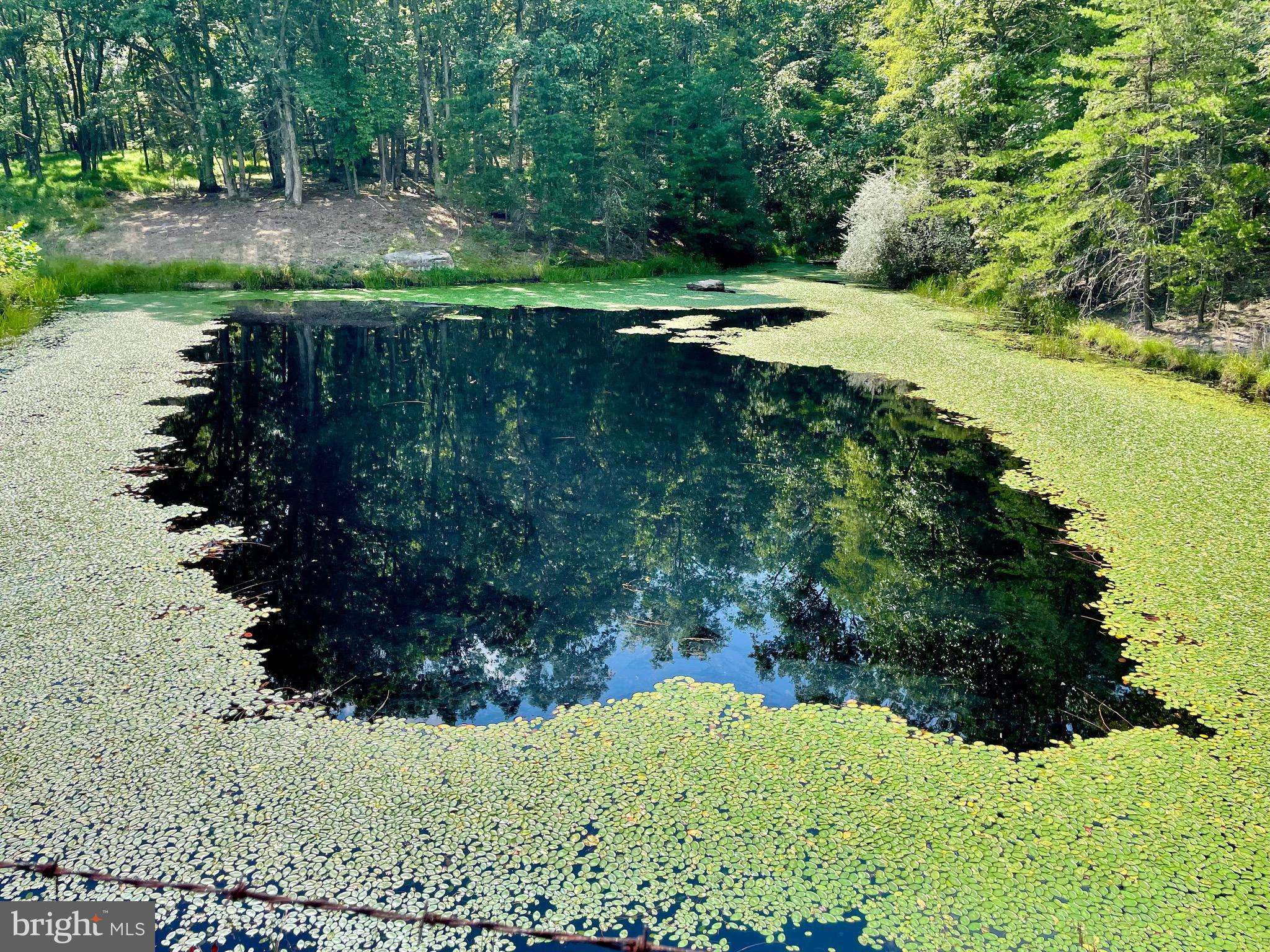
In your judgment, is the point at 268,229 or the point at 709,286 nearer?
the point at 709,286

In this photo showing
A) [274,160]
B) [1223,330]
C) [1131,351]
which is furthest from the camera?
[274,160]

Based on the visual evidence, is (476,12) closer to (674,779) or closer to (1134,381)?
(1134,381)

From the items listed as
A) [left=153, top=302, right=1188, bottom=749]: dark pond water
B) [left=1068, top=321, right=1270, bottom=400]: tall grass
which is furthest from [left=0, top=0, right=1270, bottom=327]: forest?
[left=153, top=302, right=1188, bottom=749]: dark pond water

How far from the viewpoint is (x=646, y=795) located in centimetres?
304

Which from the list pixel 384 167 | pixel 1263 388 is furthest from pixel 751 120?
pixel 1263 388

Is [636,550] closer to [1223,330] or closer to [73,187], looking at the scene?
[1223,330]

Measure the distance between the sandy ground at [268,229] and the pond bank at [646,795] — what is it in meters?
17.4

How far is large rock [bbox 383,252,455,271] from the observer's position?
2058 cm

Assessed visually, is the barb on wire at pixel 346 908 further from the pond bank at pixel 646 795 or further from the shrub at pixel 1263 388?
the shrub at pixel 1263 388

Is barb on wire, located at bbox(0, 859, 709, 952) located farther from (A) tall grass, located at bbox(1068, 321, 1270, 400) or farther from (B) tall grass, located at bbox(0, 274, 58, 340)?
(B) tall grass, located at bbox(0, 274, 58, 340)

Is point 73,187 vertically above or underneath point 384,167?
underneath

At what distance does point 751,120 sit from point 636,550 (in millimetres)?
25167

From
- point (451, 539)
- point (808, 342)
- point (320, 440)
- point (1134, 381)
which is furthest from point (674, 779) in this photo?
point (808, 342)

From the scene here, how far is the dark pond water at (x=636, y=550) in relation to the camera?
13.1ft
